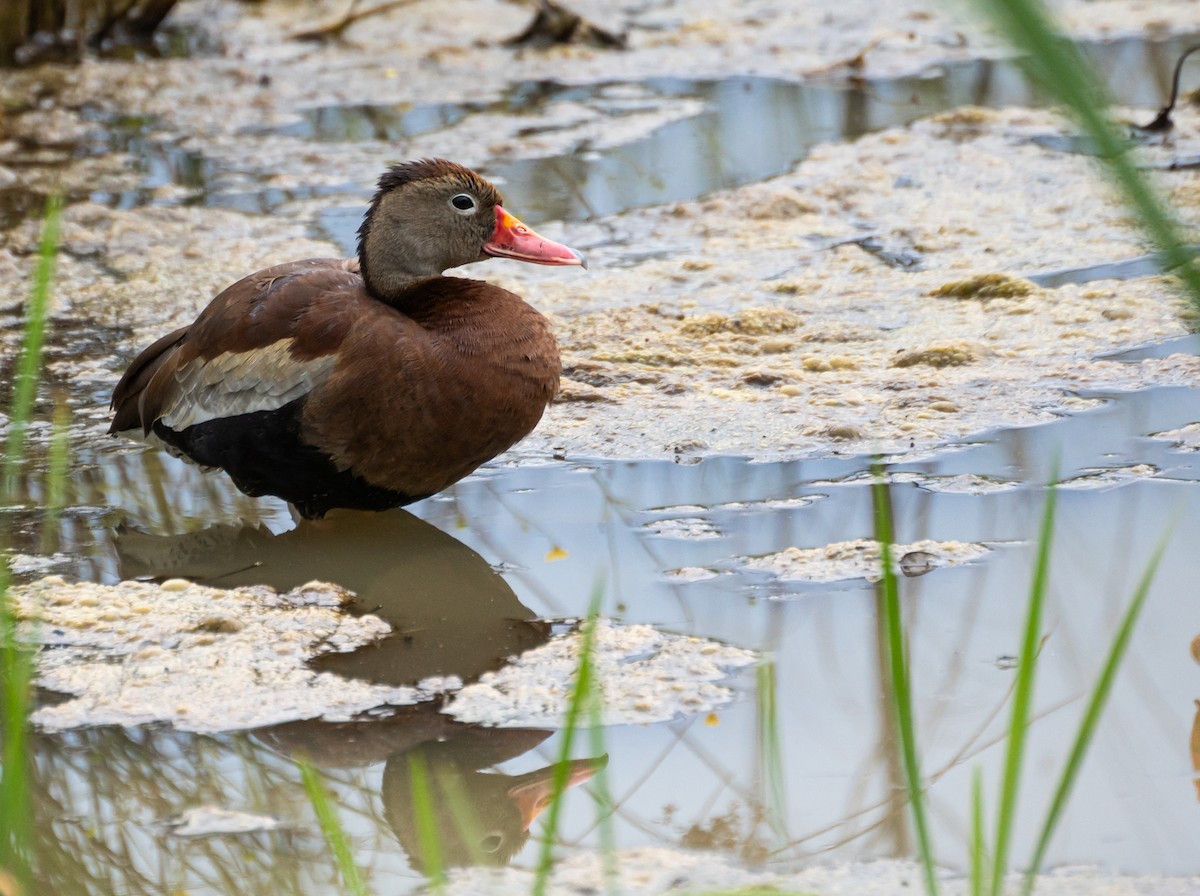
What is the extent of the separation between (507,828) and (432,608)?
0.93 metres

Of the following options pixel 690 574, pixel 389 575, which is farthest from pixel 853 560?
pixel 389 575

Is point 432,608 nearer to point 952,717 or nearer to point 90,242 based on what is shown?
point 952,717

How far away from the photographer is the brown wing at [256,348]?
11.4 ft

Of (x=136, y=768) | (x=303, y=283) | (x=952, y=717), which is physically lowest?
(x=136, y=768)

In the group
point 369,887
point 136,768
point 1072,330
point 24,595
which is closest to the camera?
point 369,887

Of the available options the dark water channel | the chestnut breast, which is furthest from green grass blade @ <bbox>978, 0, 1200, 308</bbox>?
the dark water channel

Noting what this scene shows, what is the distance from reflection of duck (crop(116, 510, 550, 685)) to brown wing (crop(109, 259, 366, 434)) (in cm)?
35

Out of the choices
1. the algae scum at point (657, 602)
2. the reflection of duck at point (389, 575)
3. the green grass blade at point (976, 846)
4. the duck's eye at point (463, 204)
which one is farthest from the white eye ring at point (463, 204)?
the green grass blade at point (976, 846)

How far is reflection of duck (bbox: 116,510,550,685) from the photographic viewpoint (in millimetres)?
3064

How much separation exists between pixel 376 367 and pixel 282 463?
1.22 feet

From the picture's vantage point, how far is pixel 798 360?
448 cm

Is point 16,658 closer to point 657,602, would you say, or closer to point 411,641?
point 411,641

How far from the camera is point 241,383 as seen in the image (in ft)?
11.7

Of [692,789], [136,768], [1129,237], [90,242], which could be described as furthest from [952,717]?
[90,242]
